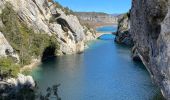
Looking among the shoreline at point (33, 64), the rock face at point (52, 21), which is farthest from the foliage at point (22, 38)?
the rock face at point (52, 21)

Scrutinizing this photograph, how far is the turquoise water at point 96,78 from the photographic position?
5569 centimetres

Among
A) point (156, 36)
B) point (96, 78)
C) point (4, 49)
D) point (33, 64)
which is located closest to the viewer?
point (156, 36)

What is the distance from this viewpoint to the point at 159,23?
92.8 feet

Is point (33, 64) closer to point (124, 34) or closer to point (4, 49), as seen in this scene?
point (4, 49)

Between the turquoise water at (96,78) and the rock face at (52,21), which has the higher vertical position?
the rock face at (52,21)

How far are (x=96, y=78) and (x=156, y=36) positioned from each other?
137 feet


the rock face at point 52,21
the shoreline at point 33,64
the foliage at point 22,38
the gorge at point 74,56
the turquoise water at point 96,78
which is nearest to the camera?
the gorge at point 74,56

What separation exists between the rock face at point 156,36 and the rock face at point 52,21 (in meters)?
67.1

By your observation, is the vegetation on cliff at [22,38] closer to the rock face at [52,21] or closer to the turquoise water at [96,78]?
the rock face at [52,21]

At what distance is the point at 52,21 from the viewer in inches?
4619

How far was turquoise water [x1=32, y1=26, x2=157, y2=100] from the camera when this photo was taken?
183 feet

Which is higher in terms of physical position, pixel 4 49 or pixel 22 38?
pixel 22 38

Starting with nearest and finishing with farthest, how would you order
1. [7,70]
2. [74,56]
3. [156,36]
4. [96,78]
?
[156,36] → [7,70] → [96,78] → [74,56]

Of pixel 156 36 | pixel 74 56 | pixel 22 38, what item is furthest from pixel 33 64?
pixel 156 36
